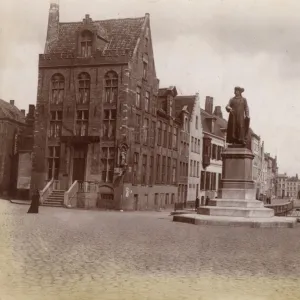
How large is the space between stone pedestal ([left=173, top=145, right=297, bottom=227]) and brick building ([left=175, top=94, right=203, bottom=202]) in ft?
76.8

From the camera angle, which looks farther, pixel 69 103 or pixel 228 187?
pixel 69 103

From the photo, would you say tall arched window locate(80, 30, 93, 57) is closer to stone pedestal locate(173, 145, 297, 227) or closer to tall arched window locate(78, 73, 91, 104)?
tall arched window locate(78, 73, 91, 104)

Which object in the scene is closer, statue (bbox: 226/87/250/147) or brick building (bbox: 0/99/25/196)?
statue (bbox: 226/87/250/147)

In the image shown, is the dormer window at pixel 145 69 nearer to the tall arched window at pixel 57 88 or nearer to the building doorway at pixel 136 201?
the tall arched window at pixel 57 88

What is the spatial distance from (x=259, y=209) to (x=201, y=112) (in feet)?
97.4

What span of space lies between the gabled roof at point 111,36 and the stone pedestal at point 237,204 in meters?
14.5

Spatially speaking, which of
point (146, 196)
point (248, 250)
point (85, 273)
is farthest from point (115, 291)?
point (146, 196)

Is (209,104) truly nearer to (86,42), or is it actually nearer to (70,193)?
(86,42)

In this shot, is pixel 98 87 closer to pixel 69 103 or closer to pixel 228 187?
pixel 69 103

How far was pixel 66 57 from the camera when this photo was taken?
31828 mm

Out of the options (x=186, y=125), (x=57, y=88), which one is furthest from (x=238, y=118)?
(x=186, y=125)

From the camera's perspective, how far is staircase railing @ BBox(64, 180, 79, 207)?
1145 inches

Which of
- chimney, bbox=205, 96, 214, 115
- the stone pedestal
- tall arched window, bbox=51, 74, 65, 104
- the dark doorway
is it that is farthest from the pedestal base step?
chimney, bbox=205, 96, 214, 115

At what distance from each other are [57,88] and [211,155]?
61.1ft
